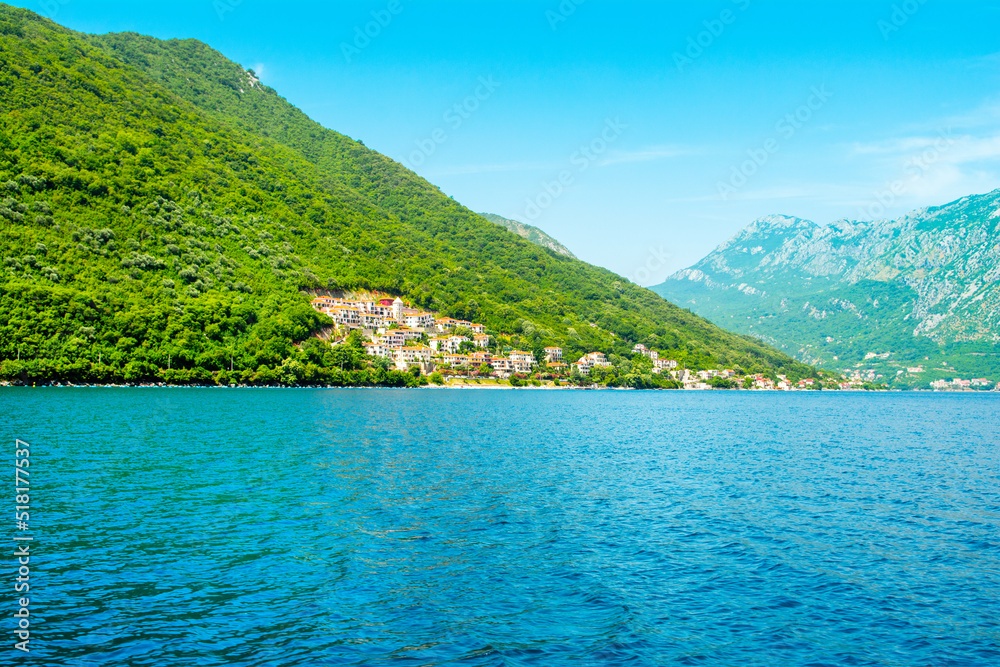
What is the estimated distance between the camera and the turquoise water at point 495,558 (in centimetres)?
1382

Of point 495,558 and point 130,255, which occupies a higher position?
point 130,255

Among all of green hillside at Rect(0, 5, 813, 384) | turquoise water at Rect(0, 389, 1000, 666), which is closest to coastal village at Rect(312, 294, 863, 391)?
green hillside at Rect(0, 5, 813, 384)

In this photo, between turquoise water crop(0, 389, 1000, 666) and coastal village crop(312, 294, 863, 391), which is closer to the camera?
turquoise water crop(0, 389, 1000, 666)

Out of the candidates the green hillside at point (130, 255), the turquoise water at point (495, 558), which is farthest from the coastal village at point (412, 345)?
the turquoise water at point (495, 558)

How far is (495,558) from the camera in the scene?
20.2m

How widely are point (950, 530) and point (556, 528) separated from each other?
16.6m

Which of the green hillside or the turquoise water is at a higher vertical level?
the green hillside

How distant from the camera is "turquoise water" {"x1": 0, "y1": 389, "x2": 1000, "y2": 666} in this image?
13.8 metres

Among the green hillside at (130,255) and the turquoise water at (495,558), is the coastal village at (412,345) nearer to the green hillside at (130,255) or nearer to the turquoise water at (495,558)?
the green hillside at (130,255)

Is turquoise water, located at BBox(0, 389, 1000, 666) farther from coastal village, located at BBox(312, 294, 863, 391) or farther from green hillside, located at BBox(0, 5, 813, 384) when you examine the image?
coastal village, located at BBox(312, 294, 863, 391)

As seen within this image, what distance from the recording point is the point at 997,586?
730 inches

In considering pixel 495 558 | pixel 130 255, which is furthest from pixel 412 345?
pixel 495 558

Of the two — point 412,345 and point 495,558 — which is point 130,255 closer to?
point 412,345

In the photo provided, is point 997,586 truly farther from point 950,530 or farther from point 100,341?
point 100,341
